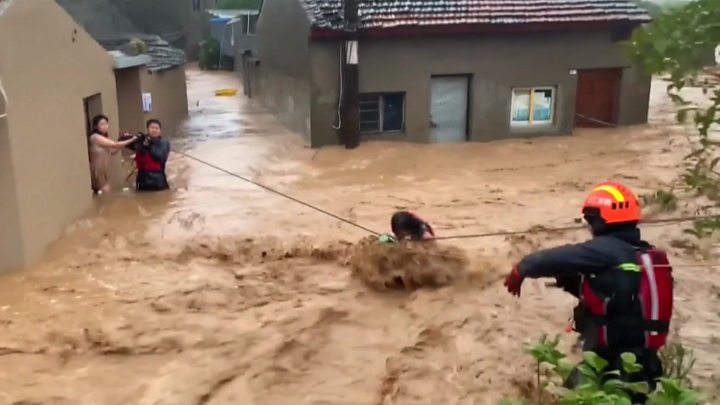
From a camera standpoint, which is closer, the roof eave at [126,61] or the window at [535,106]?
the roof eave at [126,61]

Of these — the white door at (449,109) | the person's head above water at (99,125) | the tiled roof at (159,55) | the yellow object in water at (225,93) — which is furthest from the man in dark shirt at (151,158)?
the yellow object in water at (225,93)

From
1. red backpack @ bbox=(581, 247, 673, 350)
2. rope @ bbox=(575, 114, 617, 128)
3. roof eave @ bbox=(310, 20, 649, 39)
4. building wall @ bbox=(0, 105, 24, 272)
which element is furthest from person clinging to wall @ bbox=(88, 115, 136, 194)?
rope @ bbox=(575, 114, 617, 128)

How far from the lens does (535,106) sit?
17141 millimetres

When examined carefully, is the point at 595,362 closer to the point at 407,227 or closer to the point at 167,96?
the point at 407,227

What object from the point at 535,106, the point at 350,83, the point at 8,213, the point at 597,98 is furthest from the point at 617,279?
the point at 597,98

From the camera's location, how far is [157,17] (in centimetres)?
3772

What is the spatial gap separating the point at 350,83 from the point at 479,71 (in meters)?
2.86

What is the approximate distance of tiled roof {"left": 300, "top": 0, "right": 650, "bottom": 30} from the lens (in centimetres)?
1562

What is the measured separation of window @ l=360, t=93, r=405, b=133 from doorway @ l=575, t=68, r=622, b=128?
4.20 meters

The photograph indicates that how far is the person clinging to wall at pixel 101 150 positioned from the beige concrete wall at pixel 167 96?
14.7 ft

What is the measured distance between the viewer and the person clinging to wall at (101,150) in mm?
11078

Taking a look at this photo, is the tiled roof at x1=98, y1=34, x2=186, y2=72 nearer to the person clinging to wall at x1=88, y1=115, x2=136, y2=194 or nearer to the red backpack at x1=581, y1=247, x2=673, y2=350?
the person clinging to wall at x1=88, y1=115, x2=136, y2=194

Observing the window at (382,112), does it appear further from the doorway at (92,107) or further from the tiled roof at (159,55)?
the doorway at (92,107)

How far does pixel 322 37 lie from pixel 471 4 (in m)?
3.37
